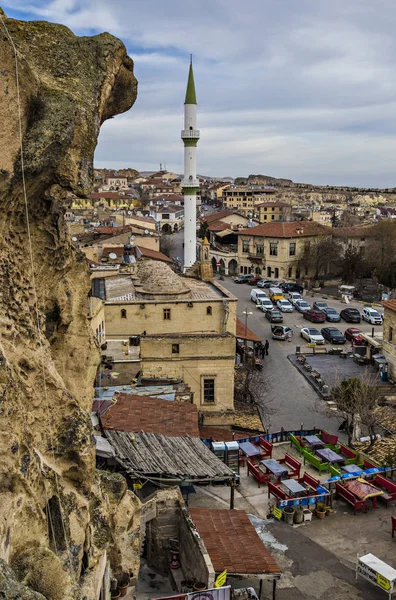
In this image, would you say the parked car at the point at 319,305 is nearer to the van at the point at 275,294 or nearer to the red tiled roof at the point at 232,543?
the van at the point at 275,294

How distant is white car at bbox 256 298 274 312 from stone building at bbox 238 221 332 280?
16.6 metres

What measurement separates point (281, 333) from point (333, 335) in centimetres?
360

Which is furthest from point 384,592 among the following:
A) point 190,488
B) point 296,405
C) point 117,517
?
point 296,405

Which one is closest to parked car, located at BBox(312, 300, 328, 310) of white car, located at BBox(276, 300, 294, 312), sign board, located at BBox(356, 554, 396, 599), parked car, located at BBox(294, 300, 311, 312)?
parked car, located at BBox(294, 300, 311, 312)

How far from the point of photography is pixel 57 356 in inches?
323

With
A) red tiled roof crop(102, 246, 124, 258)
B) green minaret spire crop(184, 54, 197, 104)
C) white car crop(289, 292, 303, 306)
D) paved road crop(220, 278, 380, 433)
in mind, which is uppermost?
green minaret spire crop(184, 54, 197, 104)

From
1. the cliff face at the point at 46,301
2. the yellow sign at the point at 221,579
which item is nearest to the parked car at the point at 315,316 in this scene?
the yellow sign at the point at 221,579

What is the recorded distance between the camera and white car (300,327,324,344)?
39.5 m

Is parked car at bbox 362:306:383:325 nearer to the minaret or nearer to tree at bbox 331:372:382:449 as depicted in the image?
the minaret

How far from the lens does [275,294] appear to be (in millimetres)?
55344

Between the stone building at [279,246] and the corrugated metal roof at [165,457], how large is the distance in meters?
52.6

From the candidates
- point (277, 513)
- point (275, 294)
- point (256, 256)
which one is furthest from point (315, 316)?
point (277, 513)

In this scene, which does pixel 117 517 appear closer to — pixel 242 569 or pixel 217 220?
pixel 242 569

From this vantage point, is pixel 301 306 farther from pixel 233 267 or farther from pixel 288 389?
pixel 233 267
